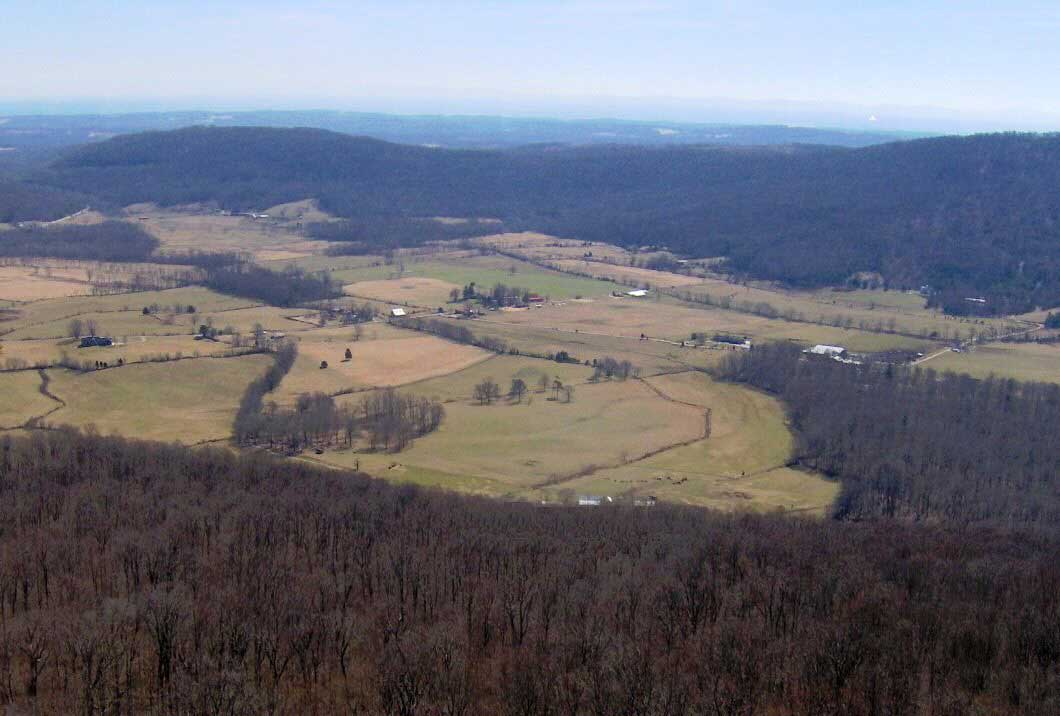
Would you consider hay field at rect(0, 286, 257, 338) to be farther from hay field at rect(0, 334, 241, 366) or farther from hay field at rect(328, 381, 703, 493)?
hay field at rect(328, 381, 703, 493)

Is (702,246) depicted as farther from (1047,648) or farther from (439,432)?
(1047,648)

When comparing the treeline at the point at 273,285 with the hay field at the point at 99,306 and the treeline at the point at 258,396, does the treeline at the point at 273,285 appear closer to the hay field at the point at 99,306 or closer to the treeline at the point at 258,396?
the hay field at the point at 99,306

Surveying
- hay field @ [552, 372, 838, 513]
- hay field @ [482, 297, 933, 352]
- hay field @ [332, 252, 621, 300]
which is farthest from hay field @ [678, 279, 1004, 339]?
hay field @ [552, 372, 838, 513]

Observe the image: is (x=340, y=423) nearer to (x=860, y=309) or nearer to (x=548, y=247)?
(x=860, y=309)

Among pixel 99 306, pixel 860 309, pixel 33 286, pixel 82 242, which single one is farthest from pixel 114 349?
pixel 860 309

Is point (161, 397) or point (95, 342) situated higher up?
point (95, 342)

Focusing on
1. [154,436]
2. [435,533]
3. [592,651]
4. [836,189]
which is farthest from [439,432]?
[836,189]
